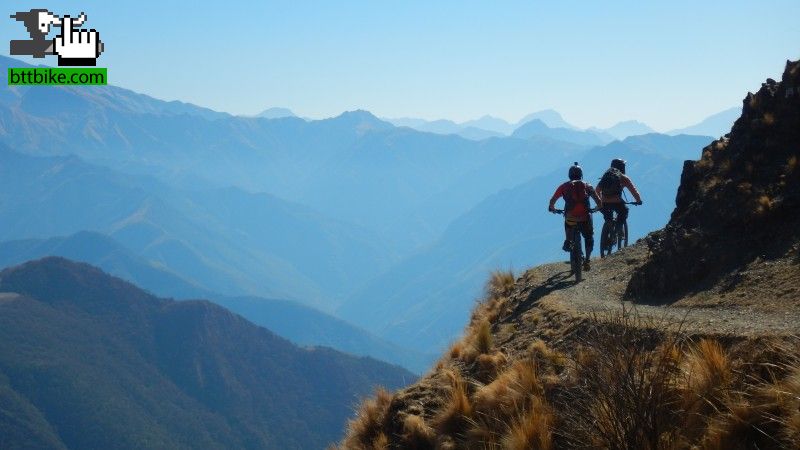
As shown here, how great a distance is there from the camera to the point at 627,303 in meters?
11.6

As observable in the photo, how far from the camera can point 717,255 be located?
1150cm

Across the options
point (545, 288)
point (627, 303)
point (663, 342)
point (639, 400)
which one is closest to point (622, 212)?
point (545, 288)

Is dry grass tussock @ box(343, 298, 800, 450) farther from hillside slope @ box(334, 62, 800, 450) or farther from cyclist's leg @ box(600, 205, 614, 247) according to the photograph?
cyclist's leg @ box(600, 205, 614, 247)

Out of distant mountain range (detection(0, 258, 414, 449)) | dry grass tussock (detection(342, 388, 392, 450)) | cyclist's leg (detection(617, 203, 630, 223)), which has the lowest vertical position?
distant mountain range (detection(0, 258, 414, 449))

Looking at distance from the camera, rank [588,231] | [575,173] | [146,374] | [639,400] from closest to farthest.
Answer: [639,400] → [588,231] → [575,173] → [146,374]

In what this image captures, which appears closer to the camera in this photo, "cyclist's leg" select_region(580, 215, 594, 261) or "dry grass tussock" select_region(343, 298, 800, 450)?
"dry grass tussock" select_region(343, 298, 800, 450)

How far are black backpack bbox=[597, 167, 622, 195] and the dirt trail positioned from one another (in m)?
1.41

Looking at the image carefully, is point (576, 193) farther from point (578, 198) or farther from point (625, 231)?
point (625, 231)

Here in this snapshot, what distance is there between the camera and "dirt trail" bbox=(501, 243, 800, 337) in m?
7.88

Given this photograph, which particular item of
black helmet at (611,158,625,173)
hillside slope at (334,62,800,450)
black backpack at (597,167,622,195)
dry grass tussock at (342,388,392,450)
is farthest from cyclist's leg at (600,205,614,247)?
dry grass tussock at (342,388,392,450)

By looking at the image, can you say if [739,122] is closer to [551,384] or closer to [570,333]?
[570,333]

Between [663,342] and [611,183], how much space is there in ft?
32.3

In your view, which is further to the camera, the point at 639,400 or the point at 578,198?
the point at 578,198

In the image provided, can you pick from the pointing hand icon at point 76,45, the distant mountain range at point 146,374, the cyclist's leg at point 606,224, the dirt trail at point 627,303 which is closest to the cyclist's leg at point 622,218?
the cyclist's leg at point 606,224
